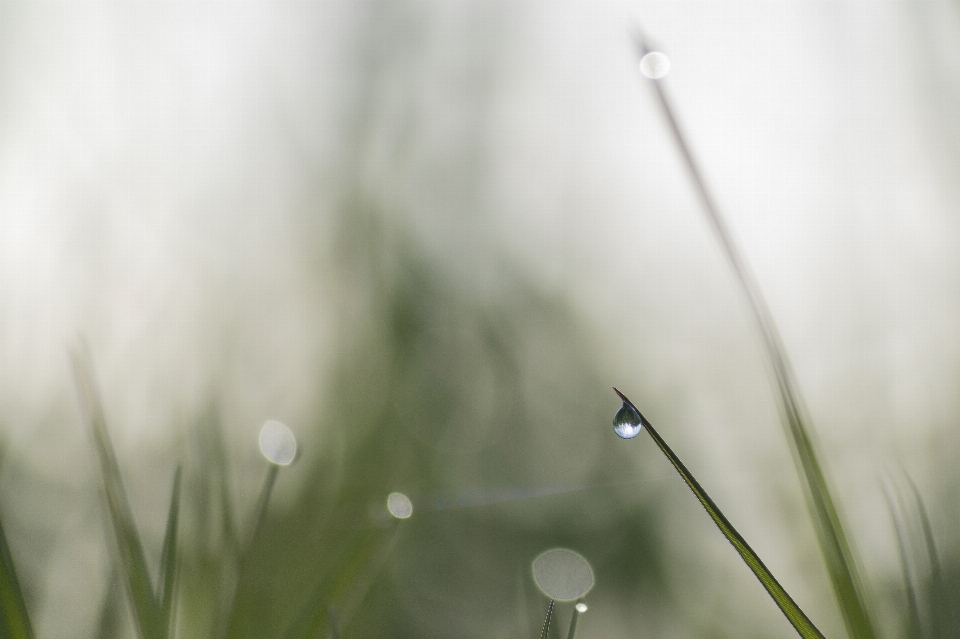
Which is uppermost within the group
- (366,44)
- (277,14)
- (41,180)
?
(366,44)

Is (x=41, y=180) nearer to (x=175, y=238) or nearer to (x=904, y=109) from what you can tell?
(x=175, y=238)

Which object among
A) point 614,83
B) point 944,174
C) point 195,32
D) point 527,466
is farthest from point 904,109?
point 195,32

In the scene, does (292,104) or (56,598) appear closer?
(56,598)

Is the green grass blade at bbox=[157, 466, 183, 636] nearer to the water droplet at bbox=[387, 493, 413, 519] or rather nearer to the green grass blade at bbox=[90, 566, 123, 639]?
the green grass blade at bbox=[90, 566, 123, 639]

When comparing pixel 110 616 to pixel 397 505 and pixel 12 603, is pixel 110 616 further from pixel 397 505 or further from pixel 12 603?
pixel 397 505

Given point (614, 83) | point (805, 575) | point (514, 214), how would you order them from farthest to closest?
point (514, 214) < point (614, 83) < point (805, 575)

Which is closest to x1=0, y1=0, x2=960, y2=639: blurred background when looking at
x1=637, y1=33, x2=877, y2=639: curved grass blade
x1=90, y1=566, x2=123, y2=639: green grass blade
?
x1=90, y1=566, x2=123, y2=639: green grass blade
